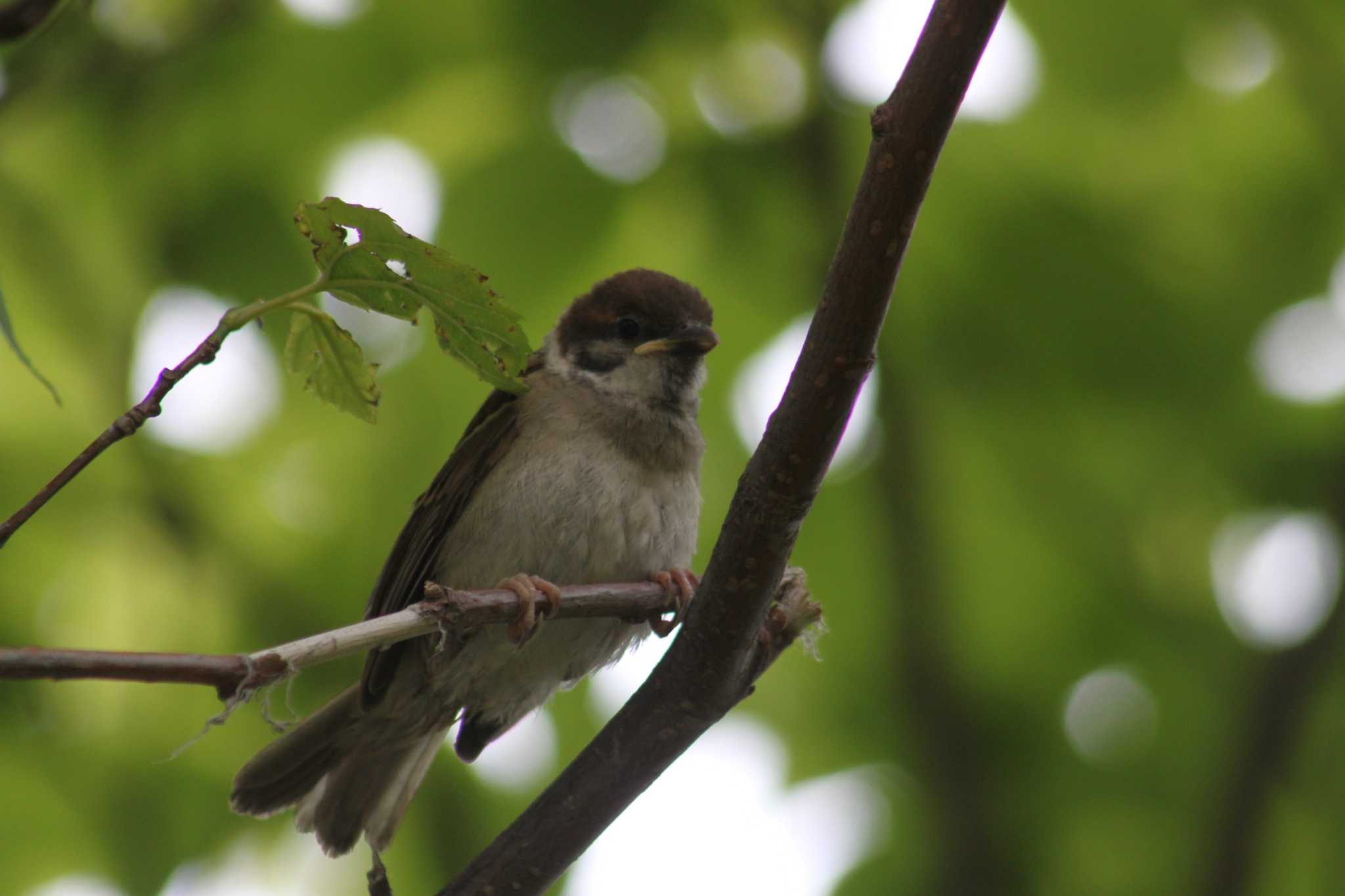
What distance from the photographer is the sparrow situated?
365 cm

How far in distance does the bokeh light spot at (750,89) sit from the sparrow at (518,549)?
555 mm

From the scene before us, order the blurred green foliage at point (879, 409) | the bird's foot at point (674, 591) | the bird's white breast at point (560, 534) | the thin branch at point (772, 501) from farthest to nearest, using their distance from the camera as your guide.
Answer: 1. the blurred green foliage at point (879, 409)
2. the bird's white breast at point (560, 534)
3. the bird's foot at point (674, 591)
4. the thin branch at point (772, 501)

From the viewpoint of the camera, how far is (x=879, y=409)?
444cm

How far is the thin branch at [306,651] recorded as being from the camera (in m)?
1.28

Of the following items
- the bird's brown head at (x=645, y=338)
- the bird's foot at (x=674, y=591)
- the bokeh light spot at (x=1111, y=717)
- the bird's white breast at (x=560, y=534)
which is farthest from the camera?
the bokeh light spot at (x=1111, y=717)

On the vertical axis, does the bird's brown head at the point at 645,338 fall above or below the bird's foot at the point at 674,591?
above

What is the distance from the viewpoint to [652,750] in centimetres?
228

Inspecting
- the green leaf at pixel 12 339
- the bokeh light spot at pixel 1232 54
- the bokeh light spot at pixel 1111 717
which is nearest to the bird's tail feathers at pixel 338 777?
the bokeh light spot at pixel 1111 717

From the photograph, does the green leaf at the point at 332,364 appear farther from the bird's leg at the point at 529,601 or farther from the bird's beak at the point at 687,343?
the bird's beak at the point at 687,343

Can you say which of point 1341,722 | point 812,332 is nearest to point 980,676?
point 1341,722

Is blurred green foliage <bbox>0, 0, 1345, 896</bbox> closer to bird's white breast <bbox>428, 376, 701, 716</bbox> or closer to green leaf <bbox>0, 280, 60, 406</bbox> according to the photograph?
bird's white breast <bbox>428, 376, 701, 716</bbox>

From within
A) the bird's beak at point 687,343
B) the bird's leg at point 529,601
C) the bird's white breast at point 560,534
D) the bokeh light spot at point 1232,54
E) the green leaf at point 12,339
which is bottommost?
the green leaf at point 12,339

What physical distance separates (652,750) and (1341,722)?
3337mm

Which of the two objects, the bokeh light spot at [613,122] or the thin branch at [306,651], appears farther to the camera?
the bokeh light spot at [613,122]
